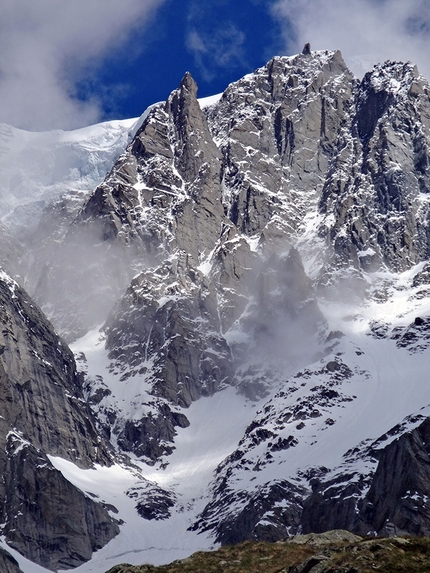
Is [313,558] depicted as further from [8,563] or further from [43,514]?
[43,514]

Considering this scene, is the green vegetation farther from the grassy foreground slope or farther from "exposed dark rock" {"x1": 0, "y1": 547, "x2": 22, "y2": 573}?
"exposed dark rock" {"x1": 0, "y1": 547, "x2": 22, "y2": 573}

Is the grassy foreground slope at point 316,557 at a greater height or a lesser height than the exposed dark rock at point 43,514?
lesser

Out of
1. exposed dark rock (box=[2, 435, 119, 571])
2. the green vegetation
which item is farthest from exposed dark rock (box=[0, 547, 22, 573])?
the green vegetation

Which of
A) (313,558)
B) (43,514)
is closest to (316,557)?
(313,558)

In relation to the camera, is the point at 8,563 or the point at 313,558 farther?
the point at 8,563

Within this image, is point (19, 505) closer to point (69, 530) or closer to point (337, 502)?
point (69, 530)

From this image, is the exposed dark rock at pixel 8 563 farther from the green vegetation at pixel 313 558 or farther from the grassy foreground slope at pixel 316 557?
the green vegetation at pixel 313 558

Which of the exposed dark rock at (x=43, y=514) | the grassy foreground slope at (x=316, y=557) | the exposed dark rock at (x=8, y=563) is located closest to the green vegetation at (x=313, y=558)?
the grassy foreground slope at (x=316, y=557)

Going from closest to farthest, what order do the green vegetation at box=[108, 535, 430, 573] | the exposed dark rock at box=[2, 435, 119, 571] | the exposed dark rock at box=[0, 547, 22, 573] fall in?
the green vegetation at box=[108, 535, 430, 573] < the exposed dark rock at box=[0, 547, 22, 573] < the exposed dark rock at box=[2, 435, 119, 571]

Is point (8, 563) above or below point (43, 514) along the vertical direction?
below

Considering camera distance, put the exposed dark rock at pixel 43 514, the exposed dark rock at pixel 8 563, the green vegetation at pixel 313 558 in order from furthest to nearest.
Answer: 1. the exposed dark rock at pixel 43 514
2. the exposed dark rock at pixel 8 563
3. the green vegetation at pixel 313 558

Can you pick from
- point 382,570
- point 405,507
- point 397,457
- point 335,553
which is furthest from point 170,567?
point 397,457
